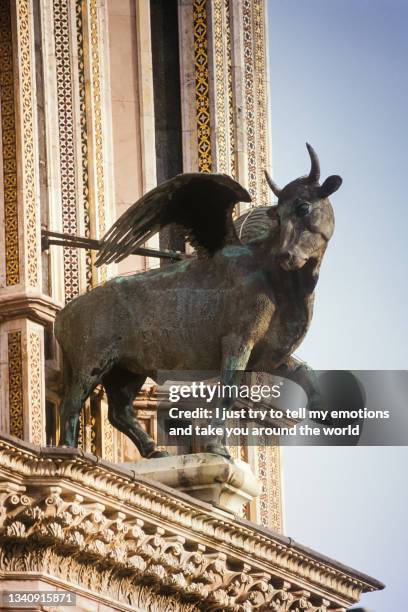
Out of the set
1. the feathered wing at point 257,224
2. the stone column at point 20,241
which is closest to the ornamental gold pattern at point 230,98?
the stone column at point 20,241

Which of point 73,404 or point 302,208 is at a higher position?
point 302,208

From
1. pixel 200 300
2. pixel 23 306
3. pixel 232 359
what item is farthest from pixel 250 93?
pixel 232 359

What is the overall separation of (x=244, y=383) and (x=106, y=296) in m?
3.58

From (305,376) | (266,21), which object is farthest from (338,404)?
(266,21)

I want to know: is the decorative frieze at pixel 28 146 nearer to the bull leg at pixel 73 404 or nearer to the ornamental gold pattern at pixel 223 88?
the bull leg at pixel 73 404

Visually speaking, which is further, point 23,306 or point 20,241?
point 20,241

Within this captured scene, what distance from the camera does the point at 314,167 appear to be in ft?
81.7

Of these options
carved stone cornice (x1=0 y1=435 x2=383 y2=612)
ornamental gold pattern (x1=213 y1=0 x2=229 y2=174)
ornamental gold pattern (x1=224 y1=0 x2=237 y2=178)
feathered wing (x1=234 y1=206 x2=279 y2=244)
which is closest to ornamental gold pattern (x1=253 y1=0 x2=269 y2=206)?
ornamental gold pattern (x1=224 y1=0 x2=237 y2=178)

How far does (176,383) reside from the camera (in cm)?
2853

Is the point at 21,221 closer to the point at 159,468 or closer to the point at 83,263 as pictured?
the point at 83,263

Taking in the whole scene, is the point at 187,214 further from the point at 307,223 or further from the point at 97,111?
the point at 97,111

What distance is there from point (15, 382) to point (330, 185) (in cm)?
350

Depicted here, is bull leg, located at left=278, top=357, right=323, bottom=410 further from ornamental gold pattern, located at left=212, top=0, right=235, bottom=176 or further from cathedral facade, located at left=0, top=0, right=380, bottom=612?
ornamental gold pattern, located at left=212, top=0, right=235, bottom=176

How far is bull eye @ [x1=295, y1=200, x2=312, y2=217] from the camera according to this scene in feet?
81.5
